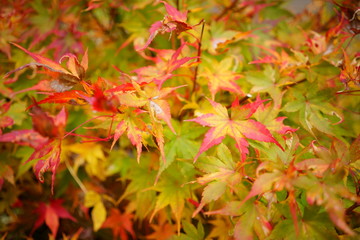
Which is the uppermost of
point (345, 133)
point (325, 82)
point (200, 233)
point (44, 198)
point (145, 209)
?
point (325, 82)

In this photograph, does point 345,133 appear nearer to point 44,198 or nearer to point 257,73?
point 257,73

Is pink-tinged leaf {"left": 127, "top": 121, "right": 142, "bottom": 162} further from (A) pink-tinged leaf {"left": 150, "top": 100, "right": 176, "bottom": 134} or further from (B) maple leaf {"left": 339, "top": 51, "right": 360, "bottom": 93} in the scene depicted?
(B) maple leaf {"left": 339, "top": 51, "right": 360, "bottom": 93}

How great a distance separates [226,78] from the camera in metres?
0.92

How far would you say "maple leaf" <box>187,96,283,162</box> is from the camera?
2.18 ft

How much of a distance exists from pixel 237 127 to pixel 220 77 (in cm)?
28

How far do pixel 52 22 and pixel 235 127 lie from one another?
1.03 metres

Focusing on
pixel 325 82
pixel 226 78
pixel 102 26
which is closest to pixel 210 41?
pixel 226 78

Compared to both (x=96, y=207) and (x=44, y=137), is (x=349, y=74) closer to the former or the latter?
(x=44, y=137)

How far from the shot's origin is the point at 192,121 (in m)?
0.86

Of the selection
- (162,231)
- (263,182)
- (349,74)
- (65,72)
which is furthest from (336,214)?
(162,231)

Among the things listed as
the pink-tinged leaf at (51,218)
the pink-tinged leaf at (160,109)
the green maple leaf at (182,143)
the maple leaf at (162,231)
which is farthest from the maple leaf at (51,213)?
the pink-tinged leaf at (160,109)

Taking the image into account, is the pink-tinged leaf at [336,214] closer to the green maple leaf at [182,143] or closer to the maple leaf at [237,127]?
the maple leaf at [237,127]

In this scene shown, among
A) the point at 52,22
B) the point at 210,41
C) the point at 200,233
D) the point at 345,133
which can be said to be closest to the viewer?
the point at 200,233

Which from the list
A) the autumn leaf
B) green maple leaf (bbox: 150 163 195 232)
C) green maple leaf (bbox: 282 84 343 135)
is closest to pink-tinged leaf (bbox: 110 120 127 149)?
green maple leaf (bbox: 150 163 195 232)
